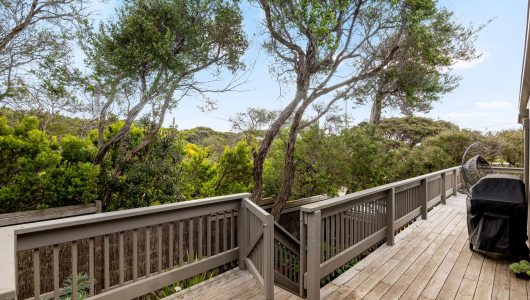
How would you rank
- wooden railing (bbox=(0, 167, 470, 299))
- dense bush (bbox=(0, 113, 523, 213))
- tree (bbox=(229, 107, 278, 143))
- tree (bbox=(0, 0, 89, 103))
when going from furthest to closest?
tree (bbox=(229, 107, 278, 143)) → tree (bbox=(0, 0, 89, 103)) → dense bush (bbox=(0, 113, 523, 213)) → wooden railing (bbox=(0, 167, 470, 299))

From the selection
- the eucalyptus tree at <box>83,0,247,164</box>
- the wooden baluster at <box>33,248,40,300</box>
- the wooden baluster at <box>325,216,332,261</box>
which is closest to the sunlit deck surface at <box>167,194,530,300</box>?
the wooden baluster at <box>325,216,332,261</box>

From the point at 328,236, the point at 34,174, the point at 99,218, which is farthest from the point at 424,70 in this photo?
the point at 34,174

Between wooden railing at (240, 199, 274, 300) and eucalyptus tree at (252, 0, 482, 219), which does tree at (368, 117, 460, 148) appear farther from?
wooden railing at (240, 199, 274, 300)

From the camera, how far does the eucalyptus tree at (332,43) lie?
669 centimetres

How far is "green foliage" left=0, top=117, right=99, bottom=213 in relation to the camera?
13.4ft

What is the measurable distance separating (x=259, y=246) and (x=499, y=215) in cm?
298

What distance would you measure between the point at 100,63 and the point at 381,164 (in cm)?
845

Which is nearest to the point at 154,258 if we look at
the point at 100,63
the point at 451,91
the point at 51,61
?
the point at 100,63

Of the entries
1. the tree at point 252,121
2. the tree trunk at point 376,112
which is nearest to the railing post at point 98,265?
the tree at point 252,121

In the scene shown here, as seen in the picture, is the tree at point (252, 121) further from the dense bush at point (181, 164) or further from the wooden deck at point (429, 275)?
the wooden deck at point (429, 275)

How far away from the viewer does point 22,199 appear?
4.18 meters

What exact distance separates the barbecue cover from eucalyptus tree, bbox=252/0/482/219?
430cm

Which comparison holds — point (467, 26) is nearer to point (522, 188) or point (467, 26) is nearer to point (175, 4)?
point (522, 188)

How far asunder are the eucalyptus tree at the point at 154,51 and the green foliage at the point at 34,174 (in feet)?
3.04
